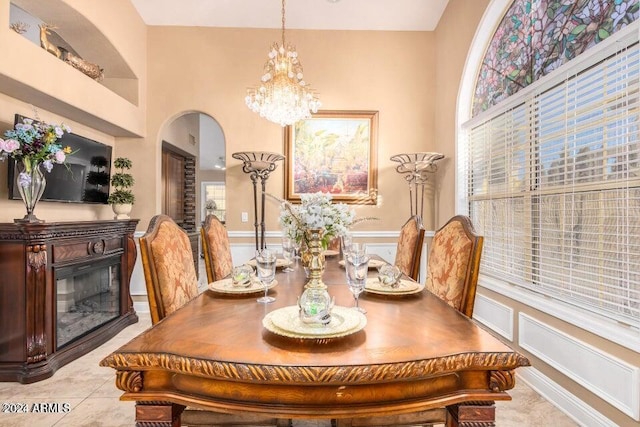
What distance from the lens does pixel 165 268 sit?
1.46m

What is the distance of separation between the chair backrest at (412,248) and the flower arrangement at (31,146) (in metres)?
2.60

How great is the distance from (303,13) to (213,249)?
303 cm

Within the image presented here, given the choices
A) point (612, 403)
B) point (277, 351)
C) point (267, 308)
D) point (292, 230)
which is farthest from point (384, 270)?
point (612, 403)

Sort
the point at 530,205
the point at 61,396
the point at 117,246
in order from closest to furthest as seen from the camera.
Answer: the point at 61,396 → the point at 530,205 → the point at 117,246

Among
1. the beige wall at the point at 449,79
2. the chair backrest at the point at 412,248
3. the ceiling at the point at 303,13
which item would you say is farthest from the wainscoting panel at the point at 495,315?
the ceiling at the point at 303,13

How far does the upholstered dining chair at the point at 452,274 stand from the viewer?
1.29 metres

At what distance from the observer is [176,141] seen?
5082 mm

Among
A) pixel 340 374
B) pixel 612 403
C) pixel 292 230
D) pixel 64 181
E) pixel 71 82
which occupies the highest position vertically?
pixel 71 82

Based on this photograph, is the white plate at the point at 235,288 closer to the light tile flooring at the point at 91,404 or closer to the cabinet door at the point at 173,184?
the light tile flooring at the point at 91,404

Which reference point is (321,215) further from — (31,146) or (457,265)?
(31,146)

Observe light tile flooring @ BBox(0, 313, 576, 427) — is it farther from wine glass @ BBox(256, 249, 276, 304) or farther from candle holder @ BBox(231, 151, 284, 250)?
candle holder @ BBox(231, 151, 284, 250)

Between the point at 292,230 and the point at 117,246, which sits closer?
the point at 292,230

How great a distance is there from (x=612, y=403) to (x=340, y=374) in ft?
5.52

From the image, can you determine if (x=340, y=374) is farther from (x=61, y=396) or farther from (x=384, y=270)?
(x=61, y=396)
